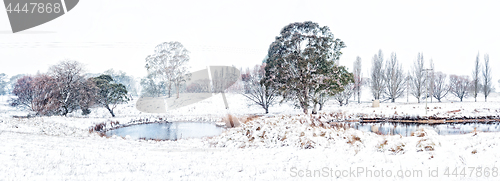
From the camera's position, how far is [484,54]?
1561 inches

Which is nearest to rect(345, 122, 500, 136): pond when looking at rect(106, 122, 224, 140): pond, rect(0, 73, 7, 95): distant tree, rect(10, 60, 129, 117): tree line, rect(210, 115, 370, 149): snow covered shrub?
rect(210, 115, 370, 149): snow covered shrub

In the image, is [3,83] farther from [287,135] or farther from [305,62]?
[287,135]

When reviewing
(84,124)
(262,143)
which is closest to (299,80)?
(262,143)

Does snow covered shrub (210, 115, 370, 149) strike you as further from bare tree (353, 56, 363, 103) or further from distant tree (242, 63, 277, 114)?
bare tree (353, 56, 363, 103)

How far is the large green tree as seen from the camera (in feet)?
67.8

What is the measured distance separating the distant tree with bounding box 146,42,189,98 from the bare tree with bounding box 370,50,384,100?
34572mm

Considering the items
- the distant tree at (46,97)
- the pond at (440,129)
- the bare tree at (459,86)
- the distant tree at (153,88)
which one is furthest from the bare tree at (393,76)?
the distant tree at (46,97)

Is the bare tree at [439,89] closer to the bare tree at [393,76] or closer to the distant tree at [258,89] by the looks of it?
A: the bare tree at [393,76]

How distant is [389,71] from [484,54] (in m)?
15.9

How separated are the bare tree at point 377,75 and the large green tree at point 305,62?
23.5 metres

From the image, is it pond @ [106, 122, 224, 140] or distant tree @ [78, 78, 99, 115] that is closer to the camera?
pond @ [106, 122, 224, 140]

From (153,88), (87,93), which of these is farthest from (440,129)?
(153,88)

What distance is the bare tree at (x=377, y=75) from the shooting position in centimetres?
4109

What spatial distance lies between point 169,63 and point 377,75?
37.6 metres
